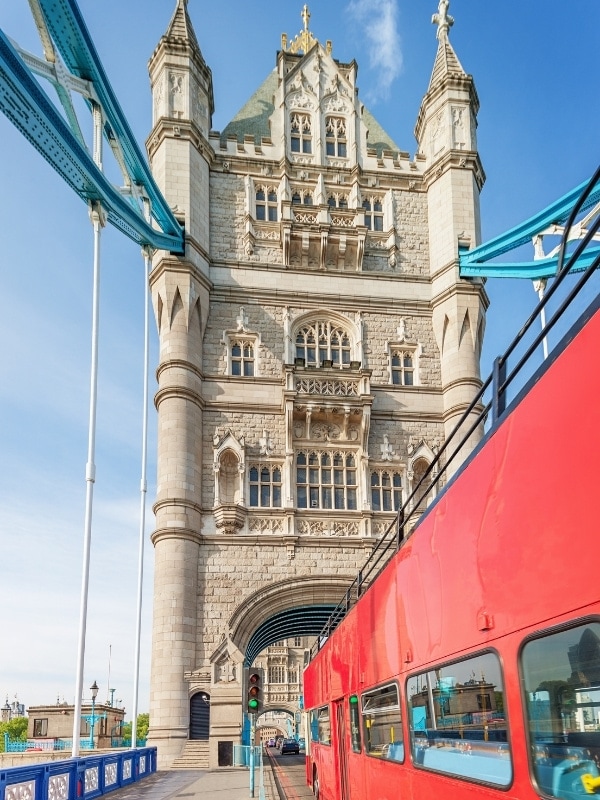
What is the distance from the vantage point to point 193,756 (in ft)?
73.2

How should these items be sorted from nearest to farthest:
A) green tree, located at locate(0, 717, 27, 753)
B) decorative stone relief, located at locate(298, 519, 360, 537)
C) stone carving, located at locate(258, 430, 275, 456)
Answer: decorative stone relief, located at locate(298, 519, 360, 537)
stone carving, located at locate(258, 430, 275, 456)
green tree, located at locate(0, 717, 27, 753)

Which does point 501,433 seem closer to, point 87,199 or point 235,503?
point 87,199

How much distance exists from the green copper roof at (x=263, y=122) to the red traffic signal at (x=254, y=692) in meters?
20.4

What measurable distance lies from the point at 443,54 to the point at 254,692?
2444 centimetres

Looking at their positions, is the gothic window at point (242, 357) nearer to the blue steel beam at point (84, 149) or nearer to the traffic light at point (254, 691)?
the blue steel beam at point (84, 149)

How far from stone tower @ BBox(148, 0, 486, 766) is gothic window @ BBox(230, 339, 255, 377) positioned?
66 mm

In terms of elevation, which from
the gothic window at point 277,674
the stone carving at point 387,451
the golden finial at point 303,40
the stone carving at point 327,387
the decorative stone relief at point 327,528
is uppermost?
the golden finial at point 303,40

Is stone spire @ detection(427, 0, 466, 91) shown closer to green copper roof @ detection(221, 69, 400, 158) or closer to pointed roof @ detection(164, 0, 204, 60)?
green copper roof @ detection(221, 69, 400, 158)

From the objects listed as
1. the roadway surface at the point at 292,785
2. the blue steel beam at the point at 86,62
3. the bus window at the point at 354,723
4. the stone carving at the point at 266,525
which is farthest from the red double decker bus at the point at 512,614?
the stone carving at the point at 266,525

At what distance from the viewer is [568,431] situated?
3348mm

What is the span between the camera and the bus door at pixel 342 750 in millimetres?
9422

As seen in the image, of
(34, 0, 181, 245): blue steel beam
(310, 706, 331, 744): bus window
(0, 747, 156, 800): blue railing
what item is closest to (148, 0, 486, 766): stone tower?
(34, 0, 181, 245): blue steel beam

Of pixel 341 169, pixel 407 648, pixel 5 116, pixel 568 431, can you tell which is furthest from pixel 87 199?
pixel 568 431

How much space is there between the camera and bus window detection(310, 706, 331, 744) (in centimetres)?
1189
